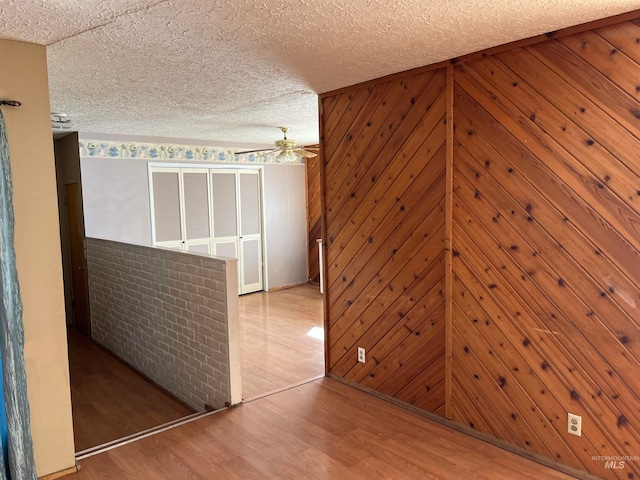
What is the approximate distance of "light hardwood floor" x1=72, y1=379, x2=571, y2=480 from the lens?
2.56m

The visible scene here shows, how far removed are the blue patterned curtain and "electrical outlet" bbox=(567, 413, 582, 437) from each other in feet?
9.06

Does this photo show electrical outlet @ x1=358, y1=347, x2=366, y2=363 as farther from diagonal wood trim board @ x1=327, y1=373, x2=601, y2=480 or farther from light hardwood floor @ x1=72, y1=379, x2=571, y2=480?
light hardwood floor @ x1=72, y1=379, x2=571, y2=480

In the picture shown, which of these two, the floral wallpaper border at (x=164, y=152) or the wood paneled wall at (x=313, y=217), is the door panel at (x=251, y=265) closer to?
the wood paneled wall at (x=313, y=217)

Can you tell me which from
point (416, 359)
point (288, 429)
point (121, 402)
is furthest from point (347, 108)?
point (121, 402)

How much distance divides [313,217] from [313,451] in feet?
18.9

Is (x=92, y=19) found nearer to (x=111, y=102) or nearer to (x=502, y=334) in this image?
(x=111, y=102)

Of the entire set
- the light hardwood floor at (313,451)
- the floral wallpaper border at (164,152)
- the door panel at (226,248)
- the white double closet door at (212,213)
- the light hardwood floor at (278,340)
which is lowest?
the light hardwood floor at (278,340)

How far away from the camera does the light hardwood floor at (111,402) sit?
3.55m

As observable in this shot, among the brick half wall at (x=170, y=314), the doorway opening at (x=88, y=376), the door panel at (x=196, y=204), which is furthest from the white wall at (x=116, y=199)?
the door panel at (x=196, y=204)

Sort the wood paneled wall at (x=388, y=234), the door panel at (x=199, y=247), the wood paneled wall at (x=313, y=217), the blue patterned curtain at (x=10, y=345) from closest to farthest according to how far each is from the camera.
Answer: the blue patterned curtain at (x=10, y=345) → the wood paneled wall at (x=388, y=234) → the door panel at (x=199, y=247) → the wood paneled wall at (x=313, y=217)

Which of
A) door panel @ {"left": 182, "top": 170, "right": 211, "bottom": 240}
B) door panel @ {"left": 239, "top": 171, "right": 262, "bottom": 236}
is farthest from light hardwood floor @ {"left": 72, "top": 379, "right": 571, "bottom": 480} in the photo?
door panel @ {"left": 239, "top": 171, "right": 262, "bottom": 236}

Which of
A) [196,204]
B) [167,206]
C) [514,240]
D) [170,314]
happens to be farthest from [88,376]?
[514,240]

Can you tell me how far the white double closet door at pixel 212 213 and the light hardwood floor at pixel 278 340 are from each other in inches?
29.9

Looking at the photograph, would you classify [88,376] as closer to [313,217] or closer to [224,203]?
[224,203]
